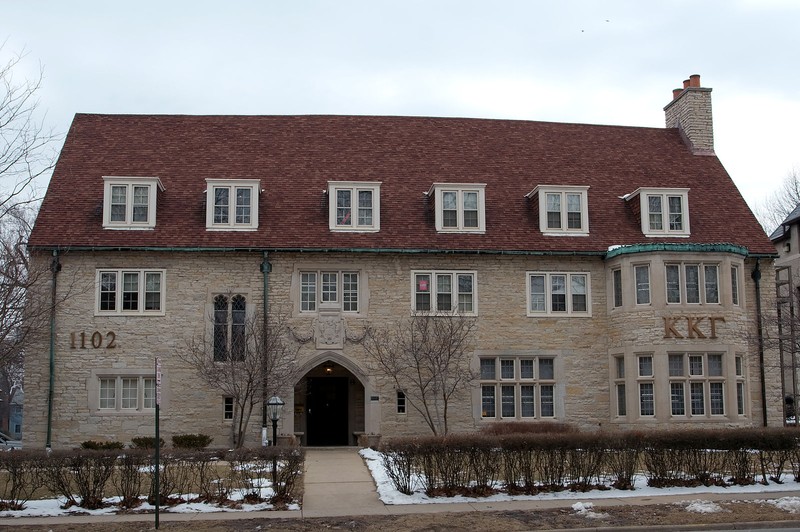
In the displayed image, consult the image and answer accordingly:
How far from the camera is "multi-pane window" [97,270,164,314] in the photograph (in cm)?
2752

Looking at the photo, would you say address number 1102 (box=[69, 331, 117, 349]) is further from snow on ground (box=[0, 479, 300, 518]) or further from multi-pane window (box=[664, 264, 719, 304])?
multi-pane window (box=[664, 264, 719, 304])

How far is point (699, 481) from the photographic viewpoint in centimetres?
1783

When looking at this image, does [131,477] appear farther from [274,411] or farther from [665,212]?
[665,212]

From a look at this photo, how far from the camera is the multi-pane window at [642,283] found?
27766mm

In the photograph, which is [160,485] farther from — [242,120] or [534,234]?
[242,120]

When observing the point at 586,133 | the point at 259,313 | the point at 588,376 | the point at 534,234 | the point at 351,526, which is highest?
the point at 586,133

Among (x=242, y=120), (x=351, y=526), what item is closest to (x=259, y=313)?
(x=242, y=120)

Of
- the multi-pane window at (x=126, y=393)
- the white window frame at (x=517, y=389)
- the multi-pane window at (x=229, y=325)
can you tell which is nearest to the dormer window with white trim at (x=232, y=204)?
the multi-pane window at (x=229, y=325)

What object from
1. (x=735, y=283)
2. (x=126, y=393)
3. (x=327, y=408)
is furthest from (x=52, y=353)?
(x=735, y=283)

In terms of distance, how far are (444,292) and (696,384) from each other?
8.07 meters

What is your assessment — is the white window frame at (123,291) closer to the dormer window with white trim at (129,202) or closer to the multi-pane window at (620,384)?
the dormer window with white trim at (129,202)

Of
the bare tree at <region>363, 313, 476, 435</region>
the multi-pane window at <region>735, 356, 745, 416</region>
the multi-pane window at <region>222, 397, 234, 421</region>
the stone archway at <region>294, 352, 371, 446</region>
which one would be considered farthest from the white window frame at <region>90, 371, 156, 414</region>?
the multi-pane window at <region>735, 356, 745, 416</region>

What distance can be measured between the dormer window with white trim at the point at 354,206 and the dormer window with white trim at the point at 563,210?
5302 millimetres

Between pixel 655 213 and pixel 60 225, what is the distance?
740 inches
